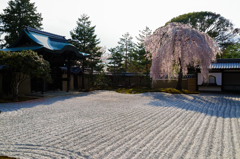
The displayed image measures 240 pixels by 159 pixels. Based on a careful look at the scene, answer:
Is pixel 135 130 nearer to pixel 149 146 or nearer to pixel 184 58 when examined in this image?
pixel 149 146

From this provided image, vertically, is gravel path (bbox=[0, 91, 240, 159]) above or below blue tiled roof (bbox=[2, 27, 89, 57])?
below

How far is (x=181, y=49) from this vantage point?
13.6m

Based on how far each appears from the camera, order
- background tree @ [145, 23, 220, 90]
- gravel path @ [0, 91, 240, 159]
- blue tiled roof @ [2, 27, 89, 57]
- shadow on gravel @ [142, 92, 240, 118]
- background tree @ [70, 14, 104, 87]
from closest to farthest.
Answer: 1. gravel path @ [0, 91, 240, 159]
2. shadow on gravel @ [142, 92, 240, 118]
3. blue tiled roof @ [2, 27, 89, 57]
4. background tree @ [145, 23, 220, 90]
5. background tree @ [70, 14, 104, 87]

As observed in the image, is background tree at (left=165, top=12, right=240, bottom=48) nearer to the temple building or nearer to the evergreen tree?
the evergreen tree

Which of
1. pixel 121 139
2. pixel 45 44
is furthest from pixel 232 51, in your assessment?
pixel 121 139

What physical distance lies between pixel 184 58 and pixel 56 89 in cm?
1239

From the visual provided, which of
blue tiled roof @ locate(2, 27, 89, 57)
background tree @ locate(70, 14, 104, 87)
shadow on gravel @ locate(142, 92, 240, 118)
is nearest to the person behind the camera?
shadow on gravel @ locate(142, 92, 240, 118)

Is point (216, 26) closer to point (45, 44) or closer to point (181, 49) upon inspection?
point (181, 49)

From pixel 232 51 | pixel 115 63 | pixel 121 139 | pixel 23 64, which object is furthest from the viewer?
pixel 232 51

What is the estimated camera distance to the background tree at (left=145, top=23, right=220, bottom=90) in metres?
13.0

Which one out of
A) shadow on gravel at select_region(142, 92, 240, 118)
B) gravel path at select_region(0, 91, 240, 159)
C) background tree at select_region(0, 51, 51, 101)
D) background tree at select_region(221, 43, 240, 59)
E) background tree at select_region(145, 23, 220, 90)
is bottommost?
shadow on gravel at select_region(142, 92, 240, 118)

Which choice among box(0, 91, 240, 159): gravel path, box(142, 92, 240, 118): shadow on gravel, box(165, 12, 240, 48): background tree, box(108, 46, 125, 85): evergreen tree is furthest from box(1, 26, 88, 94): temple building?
box(165, 12, 240, 48): background tree

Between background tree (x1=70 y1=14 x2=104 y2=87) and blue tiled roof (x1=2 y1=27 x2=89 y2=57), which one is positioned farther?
background tree (x1=70 y1=14 x2=104 y2=87)

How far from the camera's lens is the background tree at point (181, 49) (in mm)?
13023
